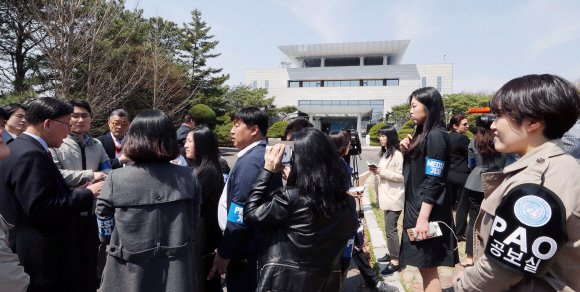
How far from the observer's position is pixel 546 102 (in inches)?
49.6

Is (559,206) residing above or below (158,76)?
below

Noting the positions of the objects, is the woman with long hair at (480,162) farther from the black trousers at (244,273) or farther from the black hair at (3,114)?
the black hair at (3,114)

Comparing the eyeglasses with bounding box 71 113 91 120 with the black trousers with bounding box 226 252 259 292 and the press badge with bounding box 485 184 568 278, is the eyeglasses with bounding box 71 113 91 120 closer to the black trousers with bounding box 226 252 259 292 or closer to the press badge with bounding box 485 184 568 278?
the black trousers with bounding box 226 252 259 292

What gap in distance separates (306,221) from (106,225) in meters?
1.25

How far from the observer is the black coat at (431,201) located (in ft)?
8.39

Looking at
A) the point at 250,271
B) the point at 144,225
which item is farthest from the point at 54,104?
the point at 250,271

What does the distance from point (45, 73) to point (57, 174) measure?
13417mm

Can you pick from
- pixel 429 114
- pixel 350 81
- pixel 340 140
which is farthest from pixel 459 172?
pixel 350 81

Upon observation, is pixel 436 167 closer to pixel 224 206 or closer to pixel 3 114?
pixel 224 206

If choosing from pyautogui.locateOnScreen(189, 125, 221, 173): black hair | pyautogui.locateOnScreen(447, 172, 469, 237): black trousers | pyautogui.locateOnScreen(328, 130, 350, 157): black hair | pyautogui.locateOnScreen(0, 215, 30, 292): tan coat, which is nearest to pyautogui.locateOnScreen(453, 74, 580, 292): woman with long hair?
pyautogui.locateOnScreen(0, 215, 30, 292): tan coat

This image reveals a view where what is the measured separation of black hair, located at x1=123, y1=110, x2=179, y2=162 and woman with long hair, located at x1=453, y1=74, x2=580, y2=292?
1.82 meters

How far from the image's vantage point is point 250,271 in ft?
7.82

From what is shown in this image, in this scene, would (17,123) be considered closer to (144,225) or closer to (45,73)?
(144,225)

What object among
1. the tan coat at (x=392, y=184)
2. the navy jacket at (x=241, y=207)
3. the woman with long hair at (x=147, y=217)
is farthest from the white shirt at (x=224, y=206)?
the tan coat at (x=392, y=184)
